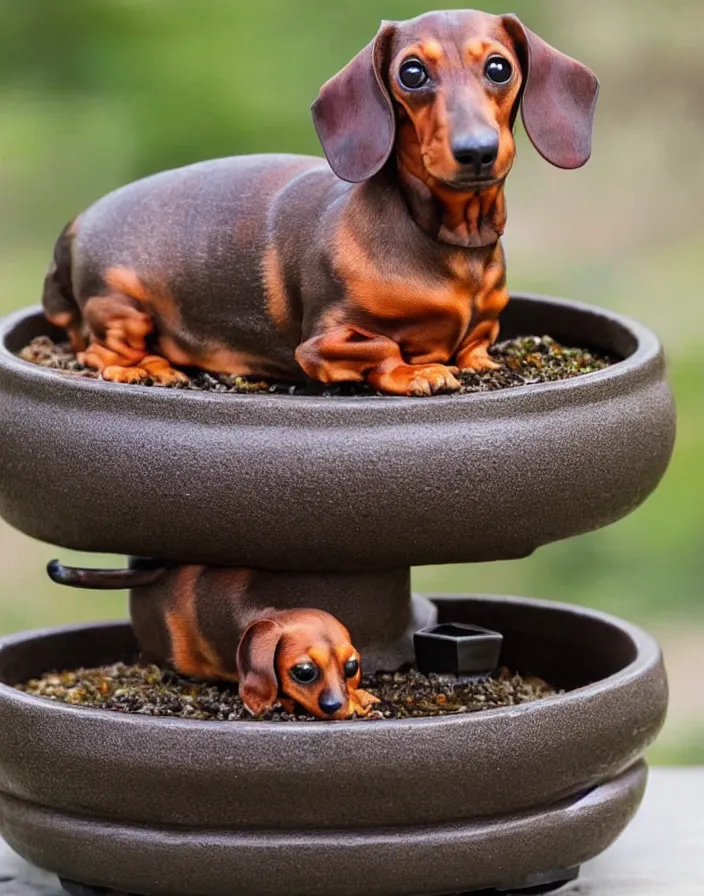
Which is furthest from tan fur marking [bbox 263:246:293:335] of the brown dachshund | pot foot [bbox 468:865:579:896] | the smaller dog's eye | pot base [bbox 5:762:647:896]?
pot foot [bbox 468:865:579:896]

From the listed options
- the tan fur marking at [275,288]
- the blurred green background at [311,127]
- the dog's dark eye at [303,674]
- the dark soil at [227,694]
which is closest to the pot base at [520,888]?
the dark soil at [227,694]

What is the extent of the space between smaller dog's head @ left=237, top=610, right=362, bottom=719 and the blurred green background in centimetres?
235

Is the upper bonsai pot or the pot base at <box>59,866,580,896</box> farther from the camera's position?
the pot base at <box>59,866,580,896</box>

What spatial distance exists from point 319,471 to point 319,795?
371 millimetres

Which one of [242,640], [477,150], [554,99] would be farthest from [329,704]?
[554,99]

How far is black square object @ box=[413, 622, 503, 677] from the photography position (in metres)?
2.88

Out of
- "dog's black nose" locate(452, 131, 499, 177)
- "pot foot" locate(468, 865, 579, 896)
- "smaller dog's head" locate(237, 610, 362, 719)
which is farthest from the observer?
"pot foot" locate(468, 865, 579, 896)

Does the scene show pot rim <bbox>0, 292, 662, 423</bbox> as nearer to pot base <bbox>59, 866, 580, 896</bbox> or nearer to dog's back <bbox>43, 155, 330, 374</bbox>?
dog's back <bbox>43, 155, 330, 374</bbox>

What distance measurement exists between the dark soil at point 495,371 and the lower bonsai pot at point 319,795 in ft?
1.29

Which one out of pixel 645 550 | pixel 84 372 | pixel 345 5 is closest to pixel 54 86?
pixel 345 5

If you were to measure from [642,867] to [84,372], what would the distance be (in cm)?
98

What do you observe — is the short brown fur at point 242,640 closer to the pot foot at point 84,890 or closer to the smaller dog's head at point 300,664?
the smaller dog's head at point 300,664

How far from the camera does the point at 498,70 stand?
2.64 meters

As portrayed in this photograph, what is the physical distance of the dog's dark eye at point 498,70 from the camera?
2.63 m
